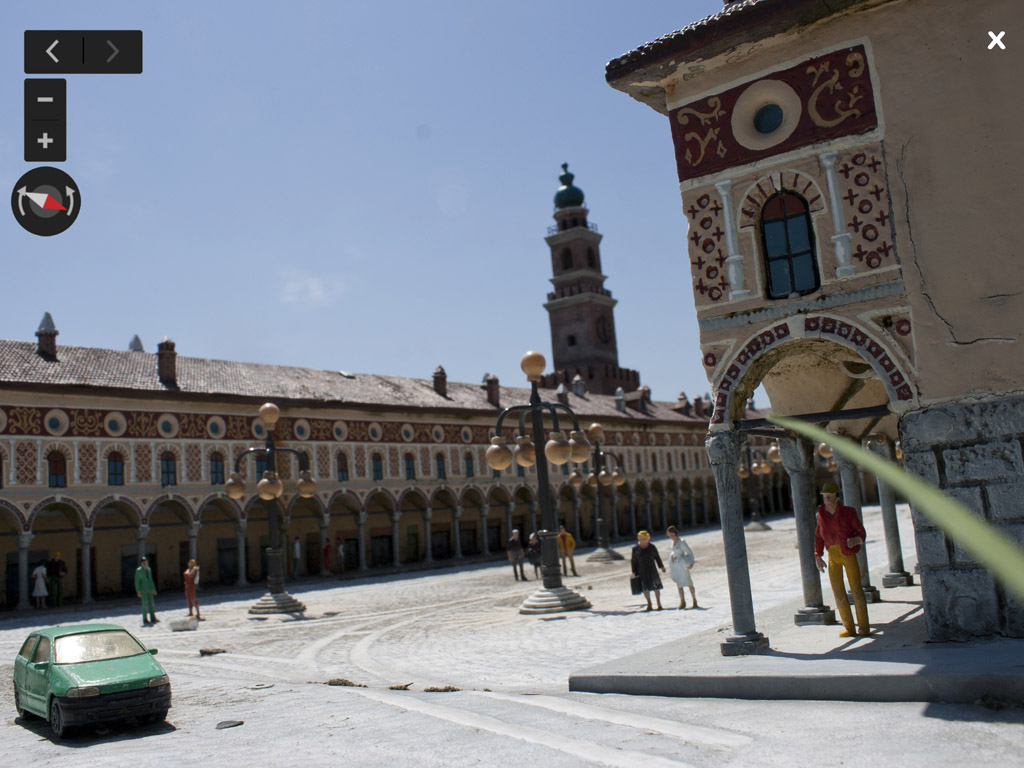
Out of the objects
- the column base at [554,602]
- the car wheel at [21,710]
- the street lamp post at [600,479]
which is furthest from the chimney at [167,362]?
the car wheel at [21,710]

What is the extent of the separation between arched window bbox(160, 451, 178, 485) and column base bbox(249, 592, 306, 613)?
500 inches

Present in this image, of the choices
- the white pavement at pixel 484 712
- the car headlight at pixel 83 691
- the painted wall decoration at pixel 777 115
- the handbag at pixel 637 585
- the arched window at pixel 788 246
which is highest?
the painted wall decoration at pixel 777 115

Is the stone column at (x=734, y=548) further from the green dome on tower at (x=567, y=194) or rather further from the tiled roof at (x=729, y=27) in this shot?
the green dome on tower at (x=567, y=194)

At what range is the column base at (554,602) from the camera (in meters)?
16.6

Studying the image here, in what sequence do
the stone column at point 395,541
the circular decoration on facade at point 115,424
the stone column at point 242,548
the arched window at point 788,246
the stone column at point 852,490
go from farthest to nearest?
the stone column at point 395,541
the stone column at point 242,548
the circular decoration on facade at point 115,424
the stone column at point 852,490
the arched window at point 788,246

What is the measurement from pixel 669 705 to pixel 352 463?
103ft

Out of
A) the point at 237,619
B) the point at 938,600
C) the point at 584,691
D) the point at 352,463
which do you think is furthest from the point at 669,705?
the point at 352,463

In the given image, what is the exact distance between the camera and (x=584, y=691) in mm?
8859

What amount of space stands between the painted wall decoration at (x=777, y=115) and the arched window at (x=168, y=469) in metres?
26.5

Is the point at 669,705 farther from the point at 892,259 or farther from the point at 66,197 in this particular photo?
the point at 66,197

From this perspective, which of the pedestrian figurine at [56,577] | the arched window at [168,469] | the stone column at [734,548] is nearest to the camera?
the stone column at [734,548]

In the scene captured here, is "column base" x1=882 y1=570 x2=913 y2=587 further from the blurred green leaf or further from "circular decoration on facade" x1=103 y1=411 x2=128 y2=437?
"circular decoration on facade" x1=103 y1=411 x2=128 y2=437

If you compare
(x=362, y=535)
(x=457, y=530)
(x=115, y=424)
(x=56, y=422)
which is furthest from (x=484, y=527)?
(x=56, y=422)

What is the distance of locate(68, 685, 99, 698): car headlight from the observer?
8.46 metres
